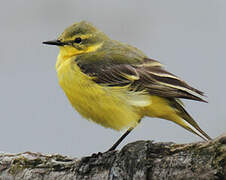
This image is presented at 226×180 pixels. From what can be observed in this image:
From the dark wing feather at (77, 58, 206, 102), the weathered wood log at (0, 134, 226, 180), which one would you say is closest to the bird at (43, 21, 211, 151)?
the dark wing feather at (77, 58, 206, 102)

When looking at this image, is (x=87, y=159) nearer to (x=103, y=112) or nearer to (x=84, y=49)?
(x=103, y=112)

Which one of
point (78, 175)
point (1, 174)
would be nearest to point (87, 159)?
point (78, 175)

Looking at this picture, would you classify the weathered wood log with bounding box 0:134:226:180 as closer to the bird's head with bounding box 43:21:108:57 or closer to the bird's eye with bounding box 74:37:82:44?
the bird's head with bounding box 43:21:108:57

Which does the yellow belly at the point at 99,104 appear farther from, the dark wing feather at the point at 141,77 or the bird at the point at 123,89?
the dark wing feather at the point at 141,77

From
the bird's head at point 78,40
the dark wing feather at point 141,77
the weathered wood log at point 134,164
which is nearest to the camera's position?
the weathered wood log at point 134,164

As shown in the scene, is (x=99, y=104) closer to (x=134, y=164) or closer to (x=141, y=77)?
(x=141, y=77)

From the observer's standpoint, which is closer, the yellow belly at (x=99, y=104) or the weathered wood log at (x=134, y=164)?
the weathered wood log at (x=134, y=164)

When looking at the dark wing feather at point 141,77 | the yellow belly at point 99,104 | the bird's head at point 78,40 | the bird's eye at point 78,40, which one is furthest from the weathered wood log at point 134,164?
the bird's eye at point 78,40
